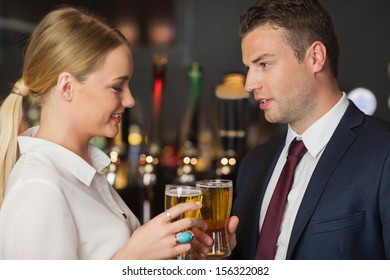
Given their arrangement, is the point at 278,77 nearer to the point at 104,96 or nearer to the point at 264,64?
the point at 264,64

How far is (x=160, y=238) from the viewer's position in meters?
1.25

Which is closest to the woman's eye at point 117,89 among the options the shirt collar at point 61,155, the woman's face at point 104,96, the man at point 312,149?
the woman's face at point 104,96

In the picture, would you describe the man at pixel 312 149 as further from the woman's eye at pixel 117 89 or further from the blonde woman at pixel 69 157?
the woman's eye at pixel 117 89

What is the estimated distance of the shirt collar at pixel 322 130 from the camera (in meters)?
1.73

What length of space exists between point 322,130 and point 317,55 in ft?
0.75

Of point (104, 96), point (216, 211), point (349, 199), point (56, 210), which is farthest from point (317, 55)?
point (56, 210)

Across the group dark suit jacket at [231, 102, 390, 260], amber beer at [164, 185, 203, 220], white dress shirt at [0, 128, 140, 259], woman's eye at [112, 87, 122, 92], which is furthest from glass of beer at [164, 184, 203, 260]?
dark suit jacket at [231, 102, 390, 260]

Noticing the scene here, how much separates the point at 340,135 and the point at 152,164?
1779mm

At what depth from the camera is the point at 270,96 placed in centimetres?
175

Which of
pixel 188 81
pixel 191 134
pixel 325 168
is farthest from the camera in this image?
pixel 188 81

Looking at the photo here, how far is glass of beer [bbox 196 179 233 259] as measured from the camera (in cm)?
146

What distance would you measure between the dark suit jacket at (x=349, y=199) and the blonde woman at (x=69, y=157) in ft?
1.10
